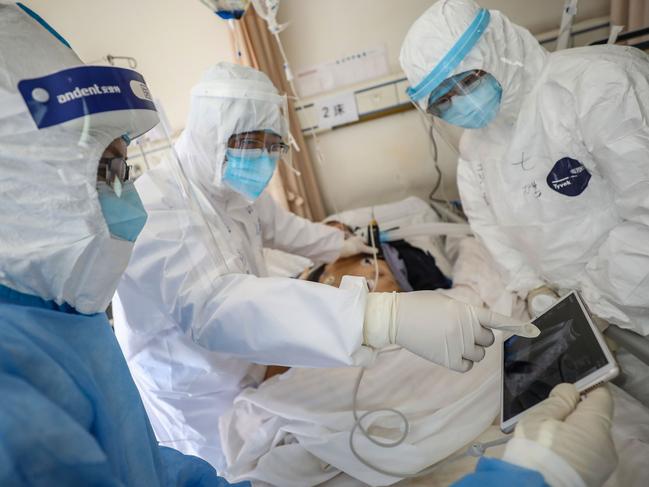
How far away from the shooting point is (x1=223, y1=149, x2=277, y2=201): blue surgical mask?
1208 mm

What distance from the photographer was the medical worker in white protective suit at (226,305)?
2.48 ft

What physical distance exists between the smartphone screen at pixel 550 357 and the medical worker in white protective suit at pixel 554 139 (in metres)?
0.28

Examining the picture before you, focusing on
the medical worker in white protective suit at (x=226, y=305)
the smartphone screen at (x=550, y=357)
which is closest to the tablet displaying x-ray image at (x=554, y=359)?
the smartphone screen at (x=550, y=357)

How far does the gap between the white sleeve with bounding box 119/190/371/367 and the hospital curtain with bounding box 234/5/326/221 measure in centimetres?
123

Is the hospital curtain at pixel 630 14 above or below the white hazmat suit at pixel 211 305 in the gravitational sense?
above

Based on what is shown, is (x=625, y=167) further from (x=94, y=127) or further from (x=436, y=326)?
(x=94, y=127)

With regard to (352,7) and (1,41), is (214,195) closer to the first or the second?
(1,41)

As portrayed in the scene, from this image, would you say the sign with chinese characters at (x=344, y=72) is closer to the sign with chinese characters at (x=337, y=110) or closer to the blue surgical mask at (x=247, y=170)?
the sign with chinese characters at (x=337, y=110)

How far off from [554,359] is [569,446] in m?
0.26

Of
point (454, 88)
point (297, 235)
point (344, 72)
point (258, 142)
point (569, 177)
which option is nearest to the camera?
point (569, 177)

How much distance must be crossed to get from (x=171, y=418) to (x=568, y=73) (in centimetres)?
161

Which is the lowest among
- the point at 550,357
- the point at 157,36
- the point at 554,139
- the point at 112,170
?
the point at 550,357

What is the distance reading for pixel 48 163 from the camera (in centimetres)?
53

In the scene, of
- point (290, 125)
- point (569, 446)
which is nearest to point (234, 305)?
point (569, 446)
